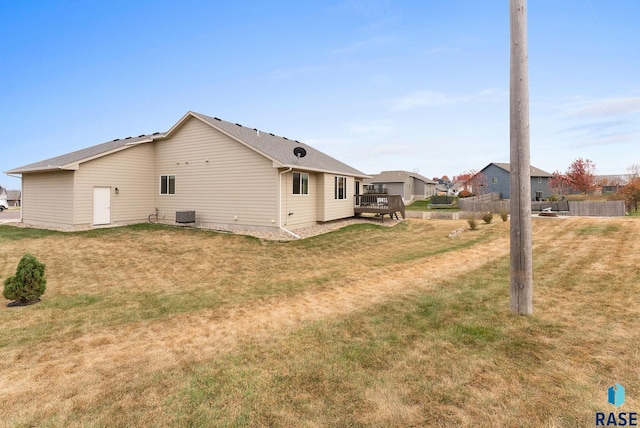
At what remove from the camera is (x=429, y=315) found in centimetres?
525

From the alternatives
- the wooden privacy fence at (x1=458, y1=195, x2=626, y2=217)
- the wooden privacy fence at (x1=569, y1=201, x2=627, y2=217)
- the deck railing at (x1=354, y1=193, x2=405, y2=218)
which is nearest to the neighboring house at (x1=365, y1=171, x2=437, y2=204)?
the wooden privacy fence at (x1=458, y1=195, x2=626, y2=217)

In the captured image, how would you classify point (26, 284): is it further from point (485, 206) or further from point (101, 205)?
point (485, 206)

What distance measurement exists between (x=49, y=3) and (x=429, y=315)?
24.9m

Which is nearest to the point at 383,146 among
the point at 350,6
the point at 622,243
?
the point at 350,6

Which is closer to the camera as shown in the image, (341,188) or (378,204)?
(341,188)

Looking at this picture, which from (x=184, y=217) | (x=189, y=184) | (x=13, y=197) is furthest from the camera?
(x=13, y=197)

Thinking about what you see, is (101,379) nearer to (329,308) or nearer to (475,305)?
(329,308)

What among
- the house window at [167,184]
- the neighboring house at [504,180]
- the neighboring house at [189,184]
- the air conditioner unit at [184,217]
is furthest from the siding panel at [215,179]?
the neighboring house at [504,180]

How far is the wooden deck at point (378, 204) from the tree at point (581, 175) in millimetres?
40171

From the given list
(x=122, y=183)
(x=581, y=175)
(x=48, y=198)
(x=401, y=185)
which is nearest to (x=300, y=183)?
(x=122, y=183)

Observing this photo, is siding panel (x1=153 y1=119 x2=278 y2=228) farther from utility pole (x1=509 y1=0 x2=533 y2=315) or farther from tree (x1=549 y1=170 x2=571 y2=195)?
tree (x1=549 y1=170 x2=571 y2=195)

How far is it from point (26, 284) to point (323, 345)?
7044mm

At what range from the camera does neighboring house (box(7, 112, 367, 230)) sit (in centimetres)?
1611

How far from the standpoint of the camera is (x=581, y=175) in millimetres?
44594
